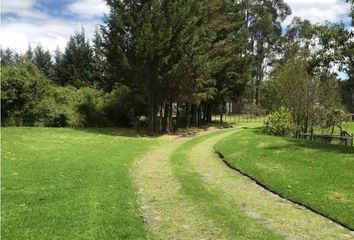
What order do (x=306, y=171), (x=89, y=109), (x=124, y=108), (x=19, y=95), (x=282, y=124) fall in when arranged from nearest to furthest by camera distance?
(x=306, y=171) < (x=282, y=124) < (x=19, y=95) < (x=89, y=109) < (x=124, y=108)

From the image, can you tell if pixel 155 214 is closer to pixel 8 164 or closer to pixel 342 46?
pixel 8 164

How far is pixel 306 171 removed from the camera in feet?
46.0

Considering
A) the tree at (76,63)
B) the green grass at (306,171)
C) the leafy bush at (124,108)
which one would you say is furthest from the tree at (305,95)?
the tree at (76,63)

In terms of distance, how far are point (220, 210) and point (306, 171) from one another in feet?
17.5

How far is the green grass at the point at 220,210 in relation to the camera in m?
8.03

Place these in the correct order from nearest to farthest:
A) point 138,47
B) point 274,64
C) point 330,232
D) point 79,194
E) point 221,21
Answer: 1. point 330,232
2. point 79,194
3. point 138,47
4. point 221,21
5. point 274,64

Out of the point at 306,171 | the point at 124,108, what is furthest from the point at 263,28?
the point at 306,171

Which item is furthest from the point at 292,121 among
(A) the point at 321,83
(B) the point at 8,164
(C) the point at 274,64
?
(C) the point at 274,64

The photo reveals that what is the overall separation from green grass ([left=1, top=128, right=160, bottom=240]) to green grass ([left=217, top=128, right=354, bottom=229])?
4138mm

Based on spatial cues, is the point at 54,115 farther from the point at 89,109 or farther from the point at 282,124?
the point at 282,124

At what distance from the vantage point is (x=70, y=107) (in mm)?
33406

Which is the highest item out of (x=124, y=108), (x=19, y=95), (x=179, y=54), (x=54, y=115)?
(x=179, y=54)

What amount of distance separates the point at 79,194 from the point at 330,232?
5.40m

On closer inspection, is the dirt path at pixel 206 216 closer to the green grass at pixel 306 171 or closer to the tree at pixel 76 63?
the green grass at pixel 306 171
